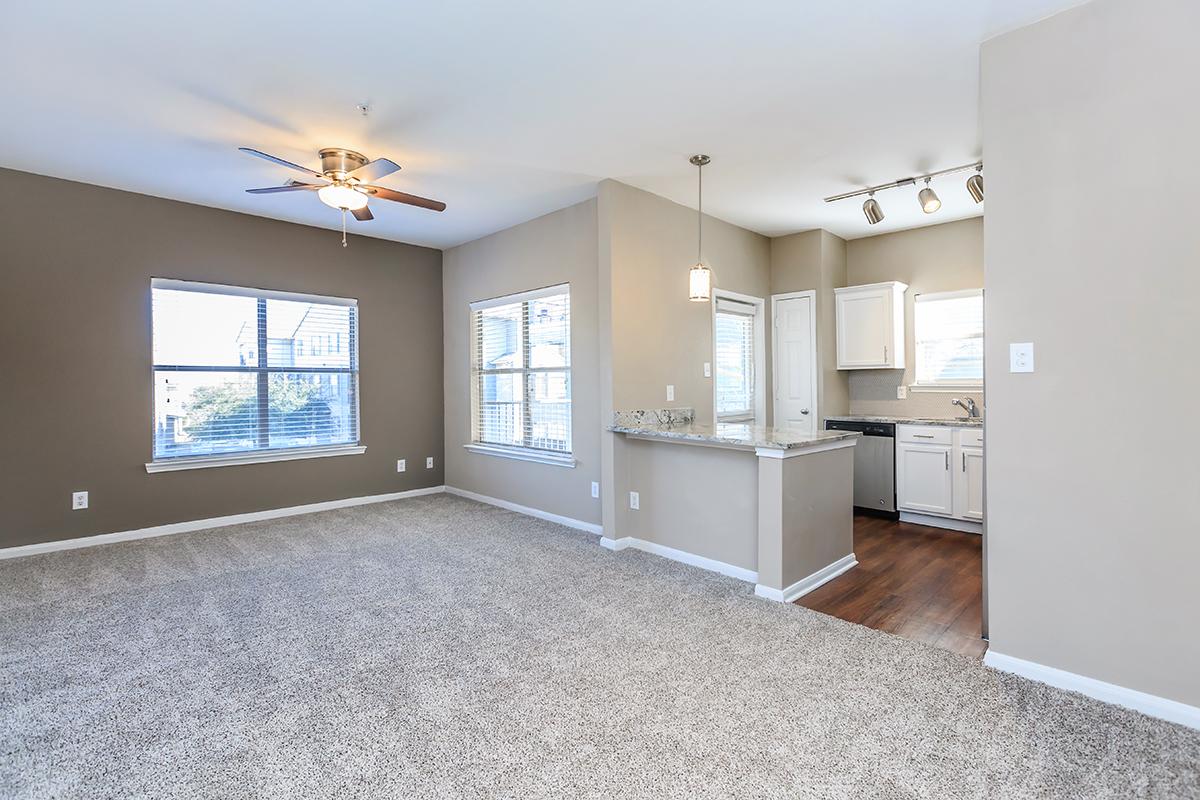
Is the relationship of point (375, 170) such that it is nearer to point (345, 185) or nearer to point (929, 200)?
point (345, 185)

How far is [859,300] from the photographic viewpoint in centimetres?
538

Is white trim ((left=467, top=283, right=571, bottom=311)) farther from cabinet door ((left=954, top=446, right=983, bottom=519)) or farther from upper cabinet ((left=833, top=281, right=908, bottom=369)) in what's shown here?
cabinet door ((left=954, top=446, right=983, bottom=519))

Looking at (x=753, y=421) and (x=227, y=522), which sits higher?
(x=753, y=421)

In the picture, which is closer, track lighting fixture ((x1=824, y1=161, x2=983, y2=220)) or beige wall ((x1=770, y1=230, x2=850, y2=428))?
track lighting fixture ((x1=824, y1=161, x2=983, y2=220))

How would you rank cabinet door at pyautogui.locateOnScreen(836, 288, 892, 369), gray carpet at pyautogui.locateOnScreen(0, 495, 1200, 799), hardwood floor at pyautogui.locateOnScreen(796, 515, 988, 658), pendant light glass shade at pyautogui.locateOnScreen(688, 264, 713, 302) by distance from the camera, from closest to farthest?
gray carpet at pyautogui.locateOnScreen(0, 495, 1200, 799), hardwood floor at pyautogui.locateOnScreen(796, 515, 988, 658), pendant light glass shade at pyautogui.locateOnScreen(688, 264, 713, 302), cabinet door at pyautogui.locateOnScreen(836, 288, 892, 369)

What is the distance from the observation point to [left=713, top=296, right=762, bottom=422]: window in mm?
5180

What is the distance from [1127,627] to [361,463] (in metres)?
5.45

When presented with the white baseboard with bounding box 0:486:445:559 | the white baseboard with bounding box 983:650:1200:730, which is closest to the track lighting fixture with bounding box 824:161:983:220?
the white baseboard with bounding box 983:650:1200:730

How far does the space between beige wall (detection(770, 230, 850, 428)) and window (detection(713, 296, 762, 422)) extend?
453mm

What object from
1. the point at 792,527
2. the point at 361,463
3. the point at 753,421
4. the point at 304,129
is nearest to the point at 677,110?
the point at 304,129

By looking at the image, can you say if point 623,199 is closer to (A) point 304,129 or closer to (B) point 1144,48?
(A) point 304,129

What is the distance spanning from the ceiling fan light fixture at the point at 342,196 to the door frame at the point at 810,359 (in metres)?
3.87

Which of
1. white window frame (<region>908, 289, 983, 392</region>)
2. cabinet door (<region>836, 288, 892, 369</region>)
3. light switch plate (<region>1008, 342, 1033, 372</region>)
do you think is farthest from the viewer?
cabinet door (<region>836, 288, 892, 369</region>)

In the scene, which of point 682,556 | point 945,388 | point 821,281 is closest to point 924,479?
point 945,388
